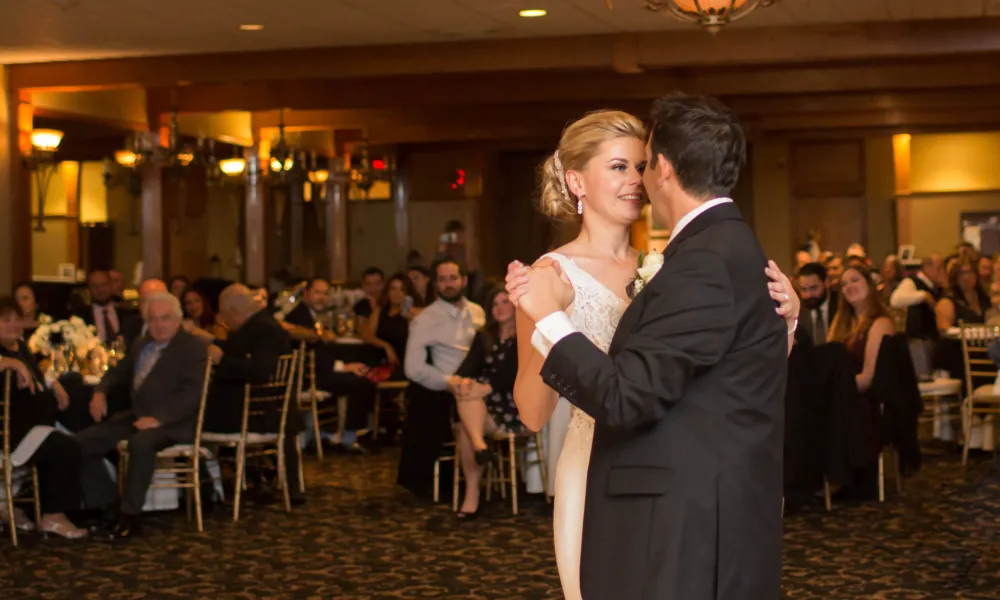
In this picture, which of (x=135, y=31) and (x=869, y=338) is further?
(x=135, y=31)

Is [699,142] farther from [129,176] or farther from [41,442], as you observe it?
[129,176]

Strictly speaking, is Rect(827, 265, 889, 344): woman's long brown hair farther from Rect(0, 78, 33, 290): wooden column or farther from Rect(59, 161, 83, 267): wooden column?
Rect(59, 161, 83, 267): wooden column

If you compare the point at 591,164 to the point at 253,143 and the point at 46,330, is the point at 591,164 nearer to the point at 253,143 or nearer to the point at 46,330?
the point at 46,330

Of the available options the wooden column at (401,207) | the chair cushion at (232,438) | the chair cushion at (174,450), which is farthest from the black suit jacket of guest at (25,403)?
the wooden column at (401,207)

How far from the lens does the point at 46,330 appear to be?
8477mm

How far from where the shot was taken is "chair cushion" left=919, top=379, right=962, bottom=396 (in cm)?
945

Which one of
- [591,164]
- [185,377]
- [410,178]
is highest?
[410,178]

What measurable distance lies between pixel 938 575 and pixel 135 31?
7.32m

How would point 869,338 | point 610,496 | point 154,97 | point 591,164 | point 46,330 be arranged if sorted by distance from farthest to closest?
point 154,97
point 46,330
point 869,338
point 591,164
point 610,496

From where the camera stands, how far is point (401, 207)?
22.0 m

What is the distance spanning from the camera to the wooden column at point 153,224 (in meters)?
14.5

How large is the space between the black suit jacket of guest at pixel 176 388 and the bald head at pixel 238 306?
628mm

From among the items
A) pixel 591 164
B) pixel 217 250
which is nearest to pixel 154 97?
pixel 217 250

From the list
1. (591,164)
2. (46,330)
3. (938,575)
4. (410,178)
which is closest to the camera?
(591,164)
